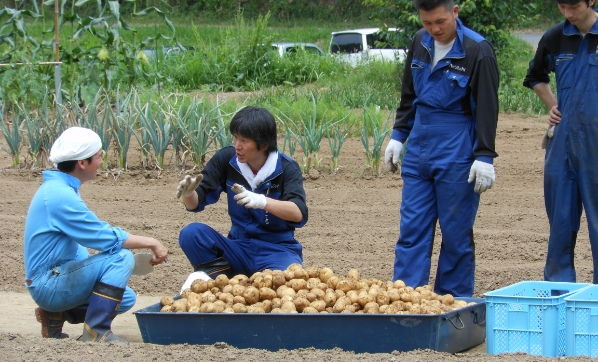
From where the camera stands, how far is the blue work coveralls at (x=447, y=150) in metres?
5.31

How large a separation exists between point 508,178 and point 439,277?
4.02 m

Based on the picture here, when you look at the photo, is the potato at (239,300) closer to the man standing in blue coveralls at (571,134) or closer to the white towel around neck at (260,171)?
the white towel around neck at (260,171)

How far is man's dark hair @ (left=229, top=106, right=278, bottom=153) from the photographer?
5383 millimetres

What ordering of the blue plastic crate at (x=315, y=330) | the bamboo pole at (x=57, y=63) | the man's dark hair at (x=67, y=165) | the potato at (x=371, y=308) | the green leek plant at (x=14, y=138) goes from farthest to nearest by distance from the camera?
1. the bamboo pole at (x=57, y=63)
2. the green leek plant at (x=14, y=138)
3. the man's dark hair at (x=67, y=165)
4. the potato at (x=371, y=308)
5. the blue plastic crate at (x=315, y=330)

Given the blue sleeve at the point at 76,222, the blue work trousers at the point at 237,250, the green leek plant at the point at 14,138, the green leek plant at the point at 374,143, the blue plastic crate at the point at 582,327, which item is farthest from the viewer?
the green leek plant at the point at 14,138

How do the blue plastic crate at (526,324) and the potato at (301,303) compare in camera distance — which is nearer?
the blue plastic crate at (526,324)

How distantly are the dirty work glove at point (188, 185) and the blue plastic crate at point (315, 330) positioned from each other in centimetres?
74

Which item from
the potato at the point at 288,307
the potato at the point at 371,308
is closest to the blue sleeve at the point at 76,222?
the potato at the point at 288,307

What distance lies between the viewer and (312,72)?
52.7 ft

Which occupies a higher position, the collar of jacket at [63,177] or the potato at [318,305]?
the collar of jacket at [63,177]

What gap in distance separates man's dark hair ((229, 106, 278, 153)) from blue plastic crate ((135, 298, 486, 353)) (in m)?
1.08

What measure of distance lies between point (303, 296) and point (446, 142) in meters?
1.16

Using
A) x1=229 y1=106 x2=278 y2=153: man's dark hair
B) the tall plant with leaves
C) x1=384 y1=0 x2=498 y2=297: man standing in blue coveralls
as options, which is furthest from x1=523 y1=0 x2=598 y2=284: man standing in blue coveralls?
the tall plant with leaves

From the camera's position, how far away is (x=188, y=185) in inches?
210
